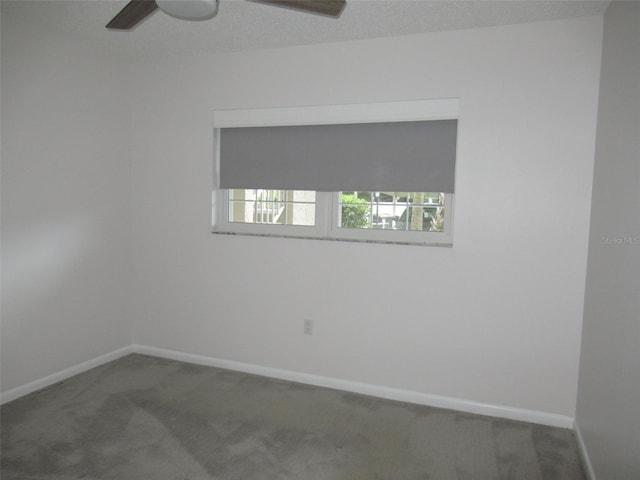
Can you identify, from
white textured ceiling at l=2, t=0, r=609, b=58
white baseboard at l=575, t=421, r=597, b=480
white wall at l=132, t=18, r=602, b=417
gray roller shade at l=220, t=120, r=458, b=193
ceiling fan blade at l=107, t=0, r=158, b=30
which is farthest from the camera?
gray roller shade at l=220, t=120, r=458, b=193

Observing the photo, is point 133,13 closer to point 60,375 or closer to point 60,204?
point 60,204

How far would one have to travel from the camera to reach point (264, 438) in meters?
2.47

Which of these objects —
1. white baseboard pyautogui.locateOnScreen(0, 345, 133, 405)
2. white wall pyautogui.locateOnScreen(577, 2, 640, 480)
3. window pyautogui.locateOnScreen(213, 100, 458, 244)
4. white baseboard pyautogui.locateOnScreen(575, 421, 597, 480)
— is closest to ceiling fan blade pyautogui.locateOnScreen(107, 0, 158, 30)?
window pyautogui.locateOnScreen(213, 100, 458, 244)

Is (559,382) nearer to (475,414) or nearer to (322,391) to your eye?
(475,414)

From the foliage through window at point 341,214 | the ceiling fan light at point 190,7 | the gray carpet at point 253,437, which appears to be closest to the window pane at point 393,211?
the foliage through window at point 341,214

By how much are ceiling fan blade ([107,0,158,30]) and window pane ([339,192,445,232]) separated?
1734mm

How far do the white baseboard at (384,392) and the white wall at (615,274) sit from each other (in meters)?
0.24

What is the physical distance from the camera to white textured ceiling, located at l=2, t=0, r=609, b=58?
243 cm

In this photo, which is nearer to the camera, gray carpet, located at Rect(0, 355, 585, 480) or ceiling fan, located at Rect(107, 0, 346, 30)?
ceiling fan, located at Rect(107, 0, 346, 30)

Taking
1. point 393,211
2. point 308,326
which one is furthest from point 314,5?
point 308,326

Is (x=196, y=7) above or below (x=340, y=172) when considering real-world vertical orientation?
above

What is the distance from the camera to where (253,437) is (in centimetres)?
248

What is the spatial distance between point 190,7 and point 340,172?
160cm

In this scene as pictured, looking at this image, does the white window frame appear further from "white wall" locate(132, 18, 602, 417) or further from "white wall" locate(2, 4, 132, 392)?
"white wall" locate(2, 4, 132, 392)
